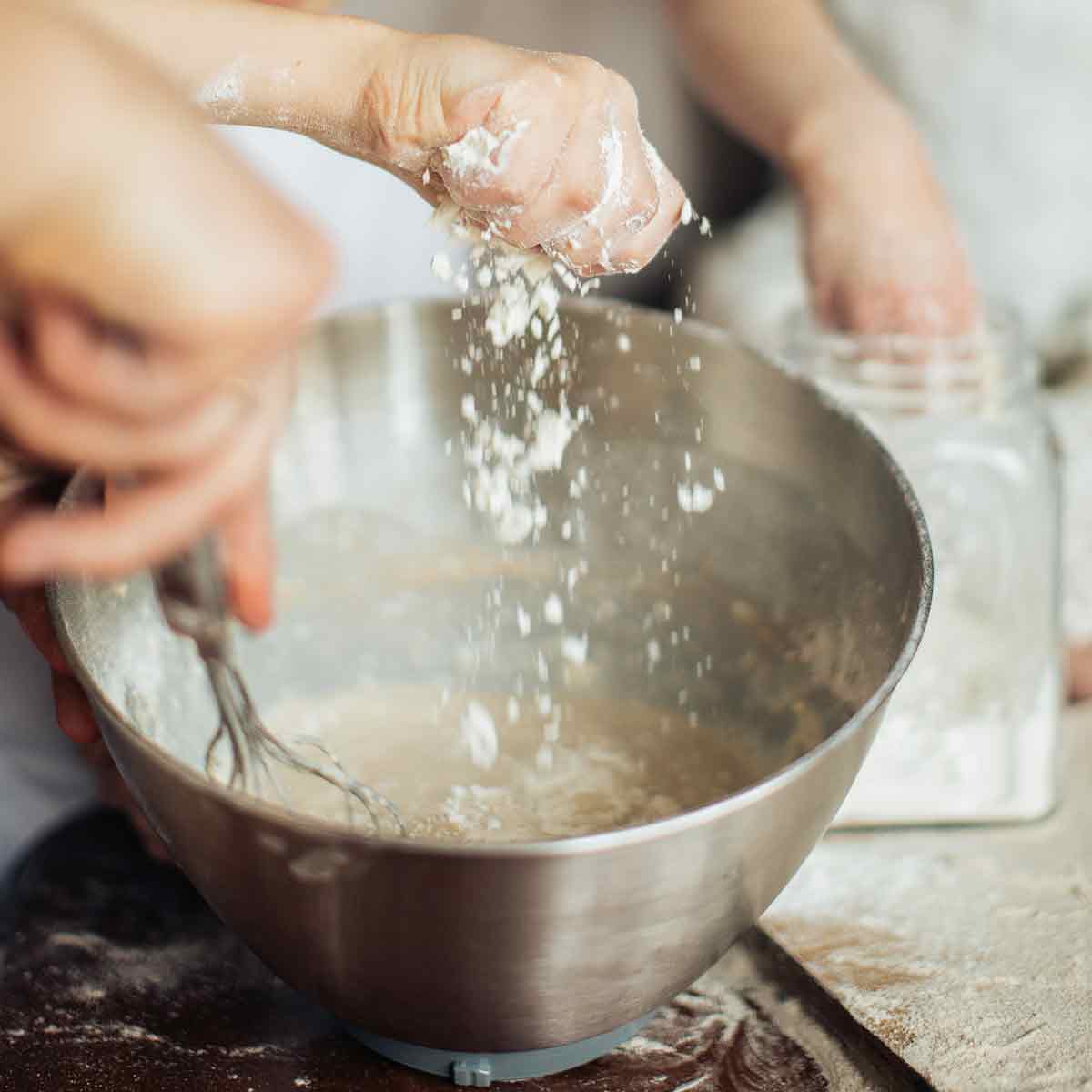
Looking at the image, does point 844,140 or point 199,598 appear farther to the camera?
point 844,140

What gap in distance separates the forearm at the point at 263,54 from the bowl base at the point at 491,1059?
1.15 feet

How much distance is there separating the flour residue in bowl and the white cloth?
0.44 m

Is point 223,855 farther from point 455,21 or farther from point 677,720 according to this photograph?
point 455,21

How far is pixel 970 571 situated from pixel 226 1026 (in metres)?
0.48

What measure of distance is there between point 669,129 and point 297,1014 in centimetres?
92

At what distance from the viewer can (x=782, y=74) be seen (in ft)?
2.97

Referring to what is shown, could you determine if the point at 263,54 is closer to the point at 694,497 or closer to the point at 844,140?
the point at 694,497

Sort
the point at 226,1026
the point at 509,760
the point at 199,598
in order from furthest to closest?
the point at 509,760, the point at 226,1026, the point at 199,598

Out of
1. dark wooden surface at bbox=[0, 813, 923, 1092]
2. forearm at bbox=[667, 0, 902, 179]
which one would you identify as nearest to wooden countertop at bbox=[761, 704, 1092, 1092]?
dark wooden surface at bbox=[0, 813, 923, 1092]

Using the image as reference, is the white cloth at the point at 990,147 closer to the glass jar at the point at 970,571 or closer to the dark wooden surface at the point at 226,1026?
the glass jar at the point at 970,571

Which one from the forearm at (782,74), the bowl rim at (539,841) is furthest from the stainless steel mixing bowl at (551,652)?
the forearm at (782,74)

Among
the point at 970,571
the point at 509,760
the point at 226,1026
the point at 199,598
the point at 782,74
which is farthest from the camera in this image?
the point at 782,74

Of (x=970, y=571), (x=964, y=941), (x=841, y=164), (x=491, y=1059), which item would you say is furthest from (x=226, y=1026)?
(x=841, y=164)

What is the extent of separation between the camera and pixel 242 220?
0.30 metres
